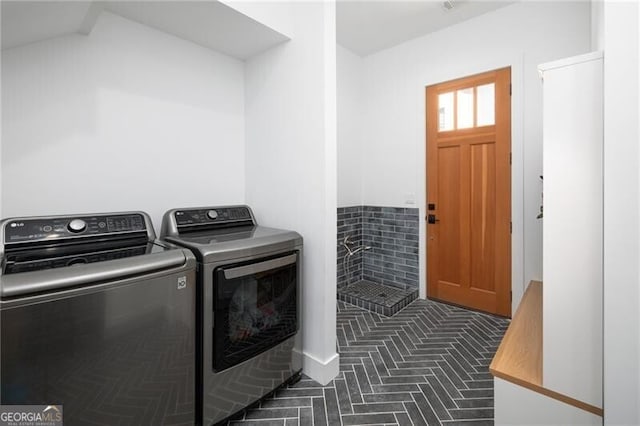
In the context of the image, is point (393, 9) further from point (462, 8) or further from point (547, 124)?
point (547, 124)

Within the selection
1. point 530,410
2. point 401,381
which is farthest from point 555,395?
point 401,381

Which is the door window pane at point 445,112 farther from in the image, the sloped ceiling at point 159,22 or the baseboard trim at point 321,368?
the baseboard trim at point 321,368

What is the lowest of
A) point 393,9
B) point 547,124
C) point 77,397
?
point 77,397

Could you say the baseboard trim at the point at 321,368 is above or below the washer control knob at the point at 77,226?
below

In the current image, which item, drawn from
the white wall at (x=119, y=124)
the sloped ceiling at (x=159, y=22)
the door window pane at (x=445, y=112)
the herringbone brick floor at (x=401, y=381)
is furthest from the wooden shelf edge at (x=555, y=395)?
the door window pane at (x=445, y=112)

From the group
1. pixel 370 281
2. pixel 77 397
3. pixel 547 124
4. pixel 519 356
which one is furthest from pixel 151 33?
pixel 370 281

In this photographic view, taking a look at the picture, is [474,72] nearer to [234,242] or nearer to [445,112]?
[445,112]

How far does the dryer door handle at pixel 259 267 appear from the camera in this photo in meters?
1.61

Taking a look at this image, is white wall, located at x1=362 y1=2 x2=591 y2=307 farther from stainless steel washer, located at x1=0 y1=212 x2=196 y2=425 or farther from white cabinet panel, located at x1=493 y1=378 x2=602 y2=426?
stainless steel washer, located at x1=0 y1=212 x2=196 y2=425

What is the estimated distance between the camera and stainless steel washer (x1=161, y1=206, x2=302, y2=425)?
1.56 m

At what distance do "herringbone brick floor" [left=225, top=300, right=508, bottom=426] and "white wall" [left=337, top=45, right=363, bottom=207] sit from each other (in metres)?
1.62

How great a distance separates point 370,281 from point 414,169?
62.2 inches

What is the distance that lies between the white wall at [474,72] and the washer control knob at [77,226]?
3.12 m

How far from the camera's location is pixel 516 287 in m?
2.99
